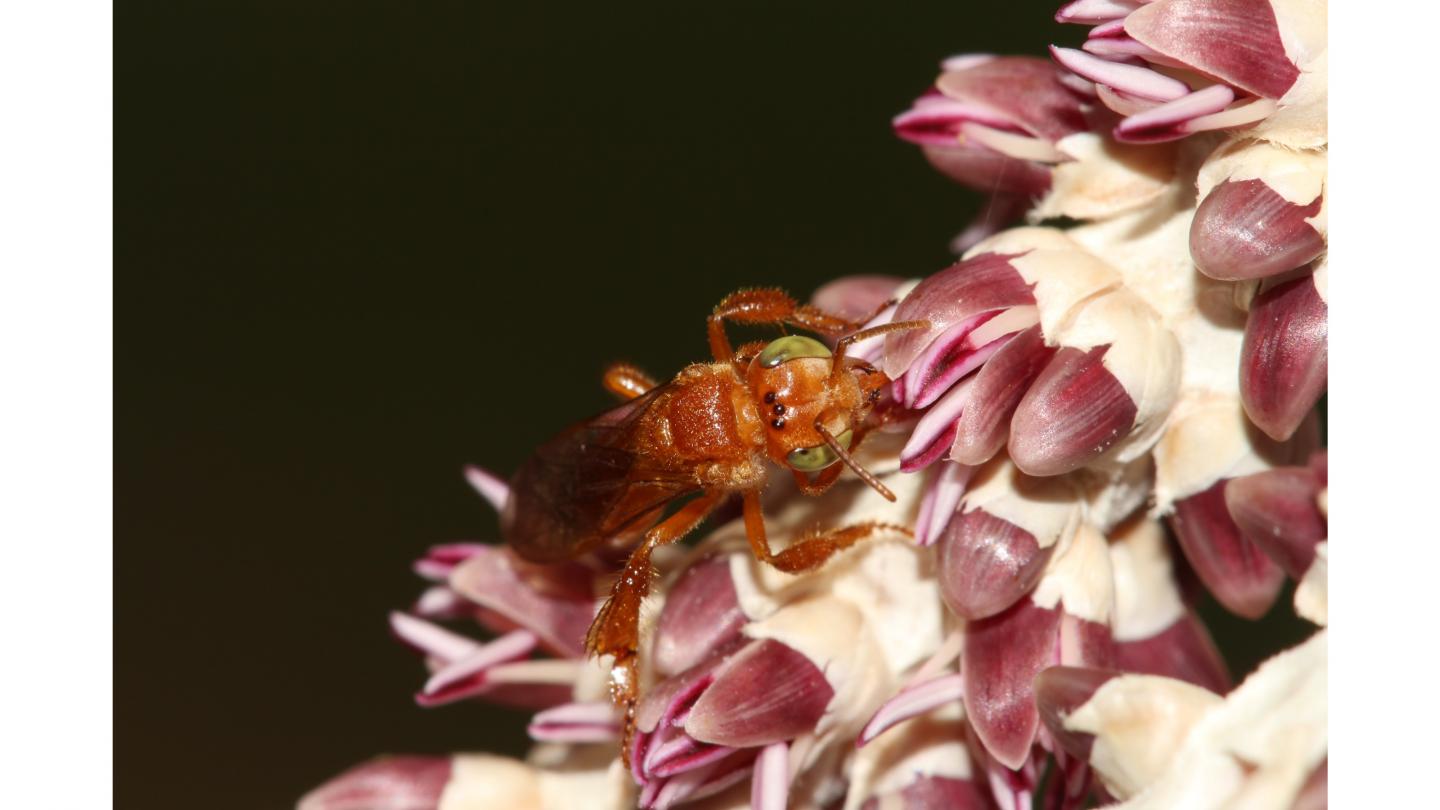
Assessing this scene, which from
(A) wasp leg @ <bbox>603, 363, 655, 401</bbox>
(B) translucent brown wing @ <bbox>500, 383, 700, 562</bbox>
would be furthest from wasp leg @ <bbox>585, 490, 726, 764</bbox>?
→ (A) wasp leg @ <bbox>603, 363, 655, 401</bbox>

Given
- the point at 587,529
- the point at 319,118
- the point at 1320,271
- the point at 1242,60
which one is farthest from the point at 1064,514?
the point at 319,118

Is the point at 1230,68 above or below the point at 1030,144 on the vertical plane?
above

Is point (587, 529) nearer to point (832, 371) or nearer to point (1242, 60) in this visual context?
point (832, 371)

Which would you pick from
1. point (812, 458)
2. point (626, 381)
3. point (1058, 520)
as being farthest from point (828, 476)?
point (626, 381)

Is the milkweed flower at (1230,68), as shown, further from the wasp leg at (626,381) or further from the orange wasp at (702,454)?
the wasp leg at (626,381)

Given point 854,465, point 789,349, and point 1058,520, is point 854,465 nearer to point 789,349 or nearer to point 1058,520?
point 1058,520

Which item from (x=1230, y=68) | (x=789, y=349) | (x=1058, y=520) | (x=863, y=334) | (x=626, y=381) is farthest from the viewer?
(x=626, y=381)

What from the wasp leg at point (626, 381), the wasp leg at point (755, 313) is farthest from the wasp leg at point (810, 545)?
the wasp leg at point (626, 381)
